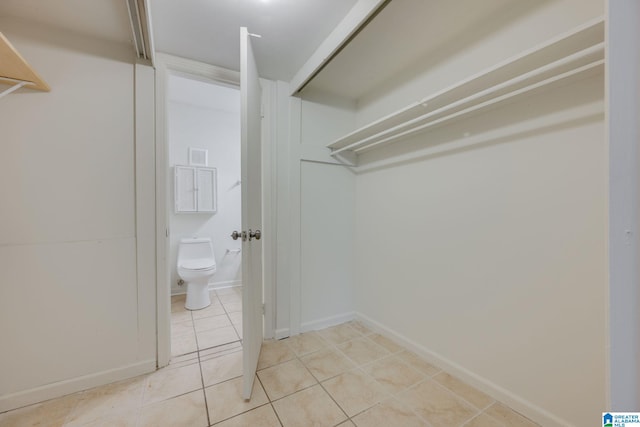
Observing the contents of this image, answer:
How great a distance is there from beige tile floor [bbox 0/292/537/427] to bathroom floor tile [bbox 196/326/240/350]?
0.13m

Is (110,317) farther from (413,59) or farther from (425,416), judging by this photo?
(413,59)

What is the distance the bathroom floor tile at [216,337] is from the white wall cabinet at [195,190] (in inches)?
59.5

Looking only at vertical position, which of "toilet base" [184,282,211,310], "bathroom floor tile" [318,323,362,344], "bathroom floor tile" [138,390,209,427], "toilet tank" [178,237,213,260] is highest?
"toilet tank" [178,237,213,260]

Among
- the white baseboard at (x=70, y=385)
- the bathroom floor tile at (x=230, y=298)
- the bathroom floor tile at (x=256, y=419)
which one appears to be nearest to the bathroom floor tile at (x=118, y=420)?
the white baseboard at (x=70, y=385)

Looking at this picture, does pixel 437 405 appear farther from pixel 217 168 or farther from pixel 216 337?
pixel 217 168

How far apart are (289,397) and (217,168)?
2709 mm

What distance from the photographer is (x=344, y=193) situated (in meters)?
2.32

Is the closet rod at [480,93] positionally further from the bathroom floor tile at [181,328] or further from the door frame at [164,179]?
the bathroom floor tile at [181,328]

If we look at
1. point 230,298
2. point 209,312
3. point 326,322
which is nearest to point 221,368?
point 326,322

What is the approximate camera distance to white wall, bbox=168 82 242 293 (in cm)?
298

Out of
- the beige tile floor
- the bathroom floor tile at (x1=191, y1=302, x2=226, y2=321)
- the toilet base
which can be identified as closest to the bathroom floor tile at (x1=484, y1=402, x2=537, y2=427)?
the beige tile floor

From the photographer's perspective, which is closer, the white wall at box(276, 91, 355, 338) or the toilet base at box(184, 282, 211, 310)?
the white wall at box(276, 91, 355, 338)

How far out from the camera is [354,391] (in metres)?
1.44

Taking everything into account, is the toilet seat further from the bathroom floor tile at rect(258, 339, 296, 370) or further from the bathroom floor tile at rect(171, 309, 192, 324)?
the bathroom floor tile at rect(258, 339, 296, 370)
